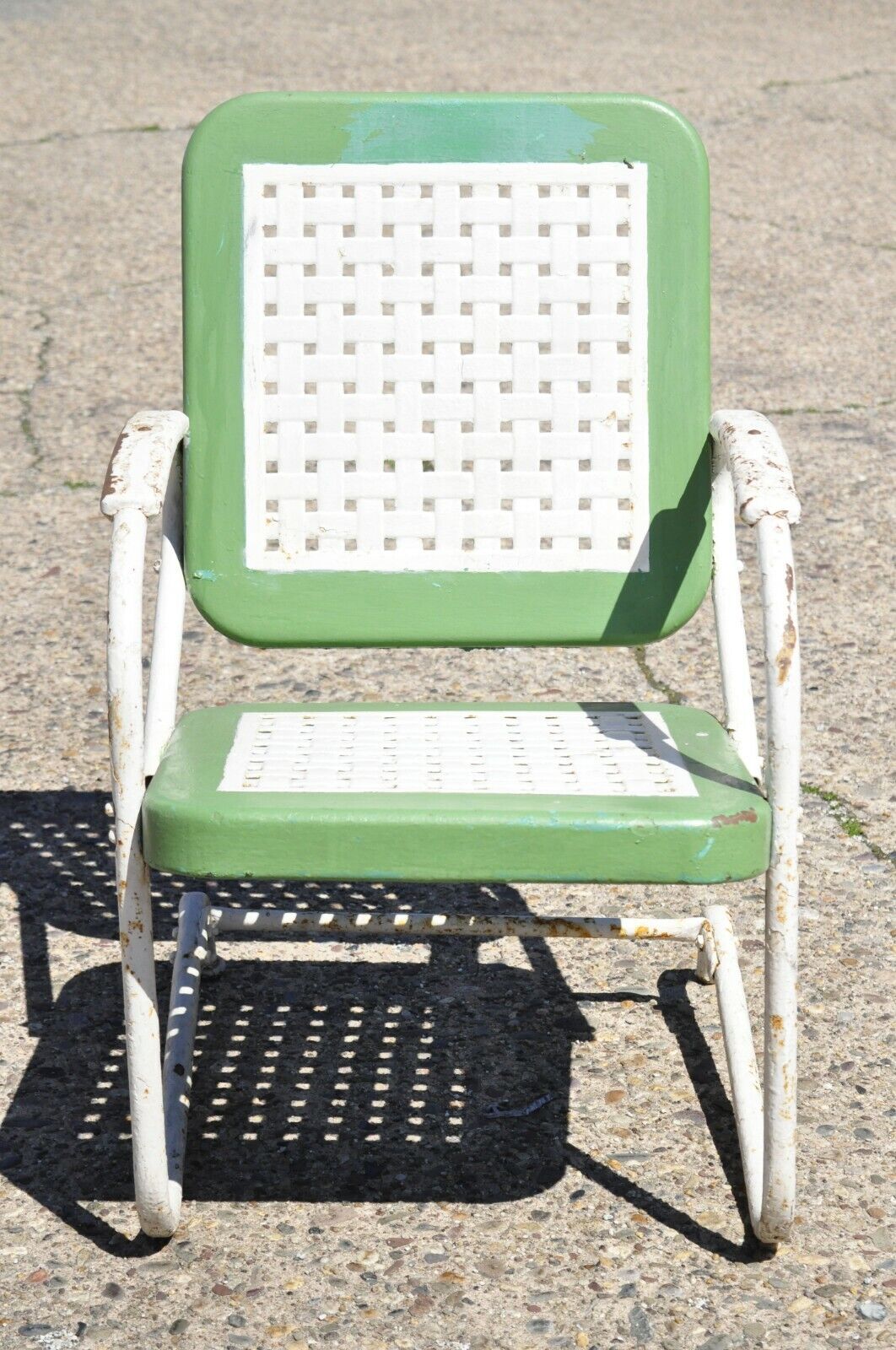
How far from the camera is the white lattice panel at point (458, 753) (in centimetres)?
187

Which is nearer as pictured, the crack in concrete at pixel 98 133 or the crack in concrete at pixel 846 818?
the crack in concrete at pixel 846 818

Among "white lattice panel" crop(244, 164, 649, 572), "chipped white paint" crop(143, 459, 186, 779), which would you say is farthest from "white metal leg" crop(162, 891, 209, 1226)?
"white lattice panel" crop(244, 164, 649, 572)

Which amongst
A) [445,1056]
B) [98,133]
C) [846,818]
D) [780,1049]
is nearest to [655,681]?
[846,818]

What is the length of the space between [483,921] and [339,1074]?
0.33 metres

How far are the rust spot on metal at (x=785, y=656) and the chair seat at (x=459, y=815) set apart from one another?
0.14 m

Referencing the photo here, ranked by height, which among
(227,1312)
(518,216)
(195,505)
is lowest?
(227,1312)

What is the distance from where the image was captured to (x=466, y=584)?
2.24 metres

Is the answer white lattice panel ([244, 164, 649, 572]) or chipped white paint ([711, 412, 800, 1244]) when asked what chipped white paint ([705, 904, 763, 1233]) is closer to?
chipped white paint ([711, 412, 800, 1244])

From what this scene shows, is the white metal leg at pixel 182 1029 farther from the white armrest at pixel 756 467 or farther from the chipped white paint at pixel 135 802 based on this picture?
the white armrest at pixel 756 467

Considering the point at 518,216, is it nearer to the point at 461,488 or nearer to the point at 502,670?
the point at 461,488

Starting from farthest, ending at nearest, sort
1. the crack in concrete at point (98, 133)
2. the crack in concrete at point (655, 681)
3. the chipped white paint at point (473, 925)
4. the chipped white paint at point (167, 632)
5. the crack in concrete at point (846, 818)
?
the crack in concrete at point (98, 133) < the crack in concrete at point (655, 681) < the crack in concrete at point (846, 818) < the chipped white paint at point (473, 925) < the chipped white paint at point (167, 632)

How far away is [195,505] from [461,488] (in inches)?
13.3

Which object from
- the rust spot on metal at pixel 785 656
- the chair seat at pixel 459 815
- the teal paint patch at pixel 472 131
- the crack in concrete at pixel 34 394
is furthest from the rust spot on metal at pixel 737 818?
the crack in concrete at pixel 34 394

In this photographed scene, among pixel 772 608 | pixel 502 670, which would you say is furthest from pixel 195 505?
pixel 502 670
